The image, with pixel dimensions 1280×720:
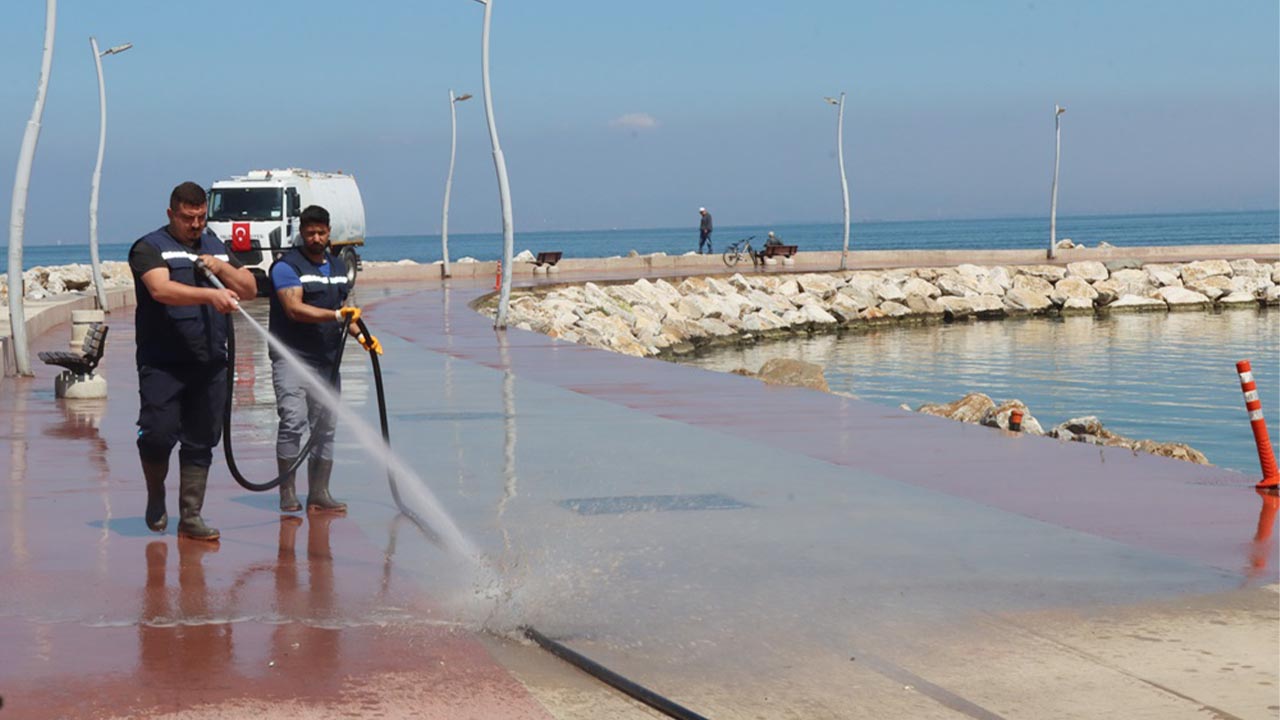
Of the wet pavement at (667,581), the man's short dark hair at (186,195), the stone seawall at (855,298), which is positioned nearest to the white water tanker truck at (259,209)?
the stone seawall at (855,298)

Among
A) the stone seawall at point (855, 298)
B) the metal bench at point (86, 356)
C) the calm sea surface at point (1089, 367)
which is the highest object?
the metal bench at point (86, 356)

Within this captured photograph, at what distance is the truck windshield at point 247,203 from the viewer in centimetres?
3903

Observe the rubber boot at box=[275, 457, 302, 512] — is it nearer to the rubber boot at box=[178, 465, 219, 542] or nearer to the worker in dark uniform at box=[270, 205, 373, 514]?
the worker in dark uniform at box=[270, 205, 373, 514]

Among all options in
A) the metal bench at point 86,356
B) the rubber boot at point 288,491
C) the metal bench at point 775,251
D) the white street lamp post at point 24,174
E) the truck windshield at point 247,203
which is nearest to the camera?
the rubber boot at point 288,491

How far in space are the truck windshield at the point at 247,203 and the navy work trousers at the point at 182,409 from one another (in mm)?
30946

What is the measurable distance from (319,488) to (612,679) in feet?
12.8

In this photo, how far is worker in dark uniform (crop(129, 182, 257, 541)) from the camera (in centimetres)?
826

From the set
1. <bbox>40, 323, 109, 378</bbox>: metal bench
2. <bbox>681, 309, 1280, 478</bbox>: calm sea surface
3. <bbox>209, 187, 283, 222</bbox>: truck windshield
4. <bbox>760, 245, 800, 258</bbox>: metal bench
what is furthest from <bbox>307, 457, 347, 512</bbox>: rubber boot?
<bbox>760, 245, 800, 258</bbox>: metal bench

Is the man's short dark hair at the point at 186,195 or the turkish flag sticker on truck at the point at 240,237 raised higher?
the man's short dark hair at the point at 186,195

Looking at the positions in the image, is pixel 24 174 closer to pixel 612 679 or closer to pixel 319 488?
pixel 319 488

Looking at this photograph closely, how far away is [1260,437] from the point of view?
1072 centimetres

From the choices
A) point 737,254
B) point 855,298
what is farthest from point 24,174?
point 737,254

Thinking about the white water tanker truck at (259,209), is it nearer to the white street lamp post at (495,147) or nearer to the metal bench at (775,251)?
the white street lamp post at (495,147)

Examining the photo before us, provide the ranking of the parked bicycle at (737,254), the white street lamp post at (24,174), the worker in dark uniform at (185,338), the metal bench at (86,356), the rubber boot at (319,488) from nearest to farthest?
the worker in dark uniform at (185,338) < the rubber boot at (319,488) < the metal bench at (86,356) < the white street lamp post at (24,174) < the parked bicycle at (737,254)
